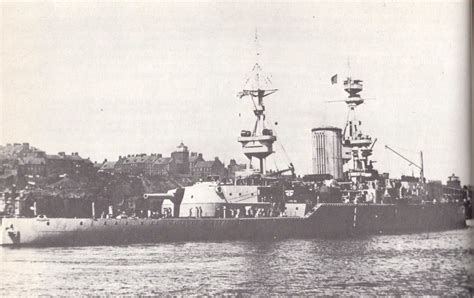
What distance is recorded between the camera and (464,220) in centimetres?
437

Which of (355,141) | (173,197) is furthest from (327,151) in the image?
(173,197)

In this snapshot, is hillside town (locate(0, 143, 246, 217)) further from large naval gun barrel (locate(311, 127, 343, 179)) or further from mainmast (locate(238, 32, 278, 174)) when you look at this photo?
large naval gun barrel (locate(311, 127, 343, 179))

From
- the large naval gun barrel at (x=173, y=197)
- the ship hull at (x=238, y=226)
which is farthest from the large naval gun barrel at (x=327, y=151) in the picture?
the large naval gun barrel at (x=173, y=197)

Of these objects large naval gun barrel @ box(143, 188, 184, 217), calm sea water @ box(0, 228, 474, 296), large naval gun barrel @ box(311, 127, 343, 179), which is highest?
large naval gun barrel @ box(311, 127, 343, 179)

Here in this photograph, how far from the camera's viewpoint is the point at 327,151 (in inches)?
174

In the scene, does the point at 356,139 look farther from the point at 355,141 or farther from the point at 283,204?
the point at 283,204

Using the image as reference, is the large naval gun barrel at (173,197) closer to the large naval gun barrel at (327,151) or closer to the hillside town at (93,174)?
the hillside town at (93,174)

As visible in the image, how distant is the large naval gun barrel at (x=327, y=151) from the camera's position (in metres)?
4.35

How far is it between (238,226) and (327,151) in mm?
765

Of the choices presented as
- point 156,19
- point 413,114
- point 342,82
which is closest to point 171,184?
point 156,19

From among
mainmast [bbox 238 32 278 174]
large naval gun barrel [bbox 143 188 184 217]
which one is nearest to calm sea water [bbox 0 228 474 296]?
large naval gun barrel [bbox 143 188 184 217]

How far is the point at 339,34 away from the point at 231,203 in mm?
1314

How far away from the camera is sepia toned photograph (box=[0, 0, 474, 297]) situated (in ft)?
12.6

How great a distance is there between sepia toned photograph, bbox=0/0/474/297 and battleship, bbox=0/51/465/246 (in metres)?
0.01
